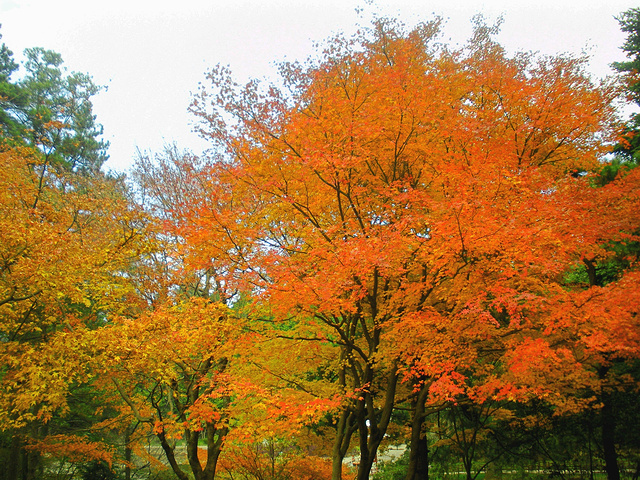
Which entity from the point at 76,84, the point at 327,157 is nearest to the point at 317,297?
the point at 327,157

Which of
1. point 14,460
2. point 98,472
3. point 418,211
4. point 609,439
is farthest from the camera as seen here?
point 98,472

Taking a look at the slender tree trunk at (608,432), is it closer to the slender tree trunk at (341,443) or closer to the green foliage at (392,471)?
the slender tree trunk at (341,443)

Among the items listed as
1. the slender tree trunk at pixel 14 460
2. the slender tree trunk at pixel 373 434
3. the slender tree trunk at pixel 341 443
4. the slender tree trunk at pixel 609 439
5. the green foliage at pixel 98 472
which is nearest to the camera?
the slender tree trunk at pixel 373 434

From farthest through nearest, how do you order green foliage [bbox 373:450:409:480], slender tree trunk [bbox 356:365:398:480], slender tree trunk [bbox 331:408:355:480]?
1. green foliage [bbox 373:450:409:480]
2. slender tree trunk [bbox 331:408:355:480]
3. slender tree trunk [bbox 356:365:398:480]

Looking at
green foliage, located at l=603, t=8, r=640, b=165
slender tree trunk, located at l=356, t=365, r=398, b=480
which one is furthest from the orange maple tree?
green foliage, located at l=603, t=8, r=640, b=165

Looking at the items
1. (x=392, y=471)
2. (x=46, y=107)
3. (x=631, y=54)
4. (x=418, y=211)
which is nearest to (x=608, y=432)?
(x=418, y=211)

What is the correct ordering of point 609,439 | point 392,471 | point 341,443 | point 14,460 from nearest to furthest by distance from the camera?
point 341,443 → point 609,439 → point 14,460 → point 392,471

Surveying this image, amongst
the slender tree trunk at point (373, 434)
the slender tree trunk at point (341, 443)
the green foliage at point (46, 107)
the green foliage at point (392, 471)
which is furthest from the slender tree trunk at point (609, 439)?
the green foliage at point (46, 107)

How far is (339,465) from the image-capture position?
8.62 meters

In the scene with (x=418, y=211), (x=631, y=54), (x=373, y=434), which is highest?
(x=631, y=54)

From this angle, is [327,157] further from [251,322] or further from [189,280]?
[189,280]

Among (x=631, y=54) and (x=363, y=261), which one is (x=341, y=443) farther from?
(x=631, y=54)

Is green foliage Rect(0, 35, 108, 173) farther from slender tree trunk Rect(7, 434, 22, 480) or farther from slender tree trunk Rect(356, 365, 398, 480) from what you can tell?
slender tree trunk Rect(356, 365, 398, 480)

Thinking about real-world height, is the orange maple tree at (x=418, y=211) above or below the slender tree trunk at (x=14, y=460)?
above
